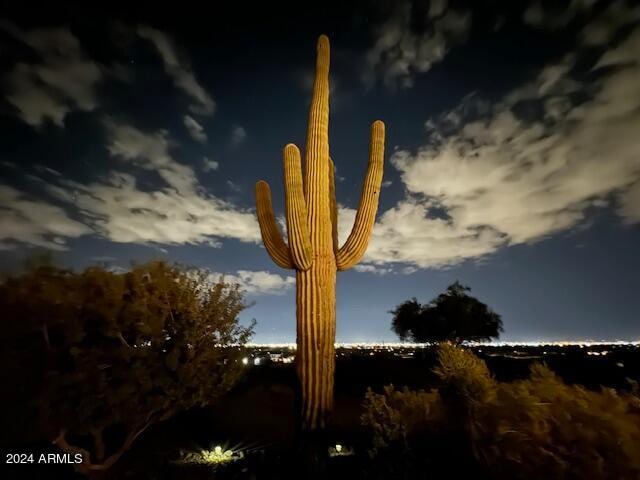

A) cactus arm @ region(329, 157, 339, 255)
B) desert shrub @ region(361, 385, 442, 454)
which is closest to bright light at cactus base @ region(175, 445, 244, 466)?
desert shrub @ region(361, 385, 442, 454)

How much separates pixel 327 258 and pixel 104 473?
214 inches

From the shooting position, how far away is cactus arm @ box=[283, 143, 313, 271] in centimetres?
752

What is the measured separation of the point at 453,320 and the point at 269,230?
103 feet

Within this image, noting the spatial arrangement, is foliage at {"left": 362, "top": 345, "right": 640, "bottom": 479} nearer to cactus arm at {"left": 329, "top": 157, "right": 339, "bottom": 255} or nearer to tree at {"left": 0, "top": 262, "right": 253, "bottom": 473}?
tree at {"left": 0, "top": 262, "right": 253, "bottom": 473}

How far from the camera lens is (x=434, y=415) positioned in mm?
5035

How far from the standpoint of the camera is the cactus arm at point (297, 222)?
7516 millimetres

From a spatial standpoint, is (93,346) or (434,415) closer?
(434,415)

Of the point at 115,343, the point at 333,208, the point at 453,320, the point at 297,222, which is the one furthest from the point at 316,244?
the point at 453,320

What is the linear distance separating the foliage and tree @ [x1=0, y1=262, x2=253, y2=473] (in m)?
3.77

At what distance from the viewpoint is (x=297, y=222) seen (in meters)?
7.53

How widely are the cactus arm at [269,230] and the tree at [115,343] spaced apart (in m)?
1.57

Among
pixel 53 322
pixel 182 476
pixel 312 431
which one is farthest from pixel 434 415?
pixel 53 322

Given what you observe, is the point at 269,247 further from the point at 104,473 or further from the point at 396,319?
the point at 396,319

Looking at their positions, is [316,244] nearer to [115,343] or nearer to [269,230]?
[269,230]
